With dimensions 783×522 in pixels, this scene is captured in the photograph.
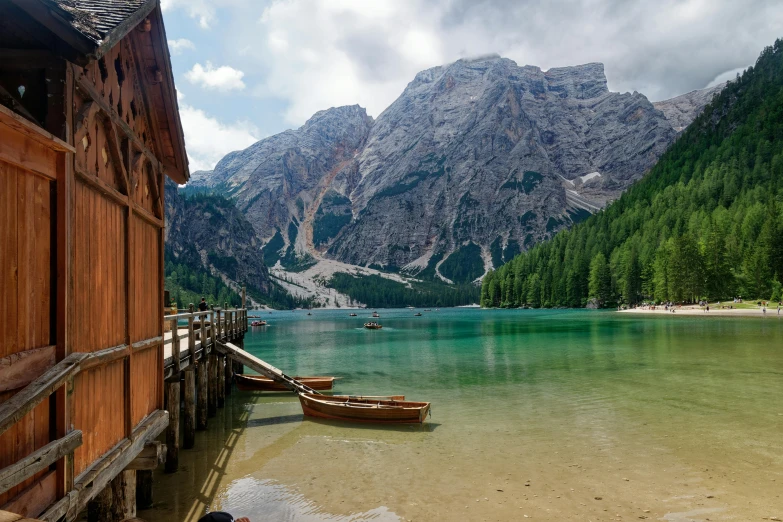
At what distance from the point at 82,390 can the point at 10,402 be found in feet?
6.90

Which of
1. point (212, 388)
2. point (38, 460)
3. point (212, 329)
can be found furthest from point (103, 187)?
point (212, 388)

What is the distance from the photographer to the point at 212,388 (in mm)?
25281

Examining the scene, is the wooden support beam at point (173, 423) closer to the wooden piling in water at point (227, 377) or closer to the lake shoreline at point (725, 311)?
the wooden piling in water at point (227, 377)

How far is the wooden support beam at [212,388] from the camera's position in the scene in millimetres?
24969

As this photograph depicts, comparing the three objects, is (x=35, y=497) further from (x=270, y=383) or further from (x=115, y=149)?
(x=270, y=383)

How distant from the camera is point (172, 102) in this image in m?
12.2

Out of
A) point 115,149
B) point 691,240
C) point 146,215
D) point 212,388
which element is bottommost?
point 212,388

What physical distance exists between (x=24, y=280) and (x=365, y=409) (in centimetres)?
1693

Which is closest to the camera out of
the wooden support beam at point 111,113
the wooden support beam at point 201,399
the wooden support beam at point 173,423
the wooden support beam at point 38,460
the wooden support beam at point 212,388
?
the wooden support beam at point 38,460

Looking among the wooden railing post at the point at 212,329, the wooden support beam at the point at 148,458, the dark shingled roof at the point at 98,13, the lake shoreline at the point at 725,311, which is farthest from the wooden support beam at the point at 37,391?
the lake shoreline at the point at 725,311

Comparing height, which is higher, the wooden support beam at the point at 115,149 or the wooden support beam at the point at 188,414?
the wooden support beam at the point at 115,149

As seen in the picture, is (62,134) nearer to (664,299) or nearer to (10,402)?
(10,402)

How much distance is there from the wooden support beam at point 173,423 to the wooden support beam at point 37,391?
9256 millimetres

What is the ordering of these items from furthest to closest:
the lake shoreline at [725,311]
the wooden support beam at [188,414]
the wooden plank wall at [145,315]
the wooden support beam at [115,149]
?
the lake shoreline at [725,311], the wooden support beam at [188,414], the wooden plank wall at [145,315], the wooden support beam at [115,149]
